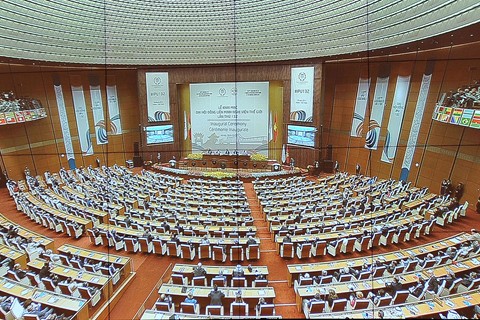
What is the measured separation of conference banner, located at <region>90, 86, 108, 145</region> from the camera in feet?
85.8

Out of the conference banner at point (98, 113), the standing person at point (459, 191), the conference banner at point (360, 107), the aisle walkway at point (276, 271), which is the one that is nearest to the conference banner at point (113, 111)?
the conference banner at point (98, 113)

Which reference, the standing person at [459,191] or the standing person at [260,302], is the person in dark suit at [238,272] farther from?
the standing person at [459,191]

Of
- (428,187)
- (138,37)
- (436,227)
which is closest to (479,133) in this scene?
(428,187)

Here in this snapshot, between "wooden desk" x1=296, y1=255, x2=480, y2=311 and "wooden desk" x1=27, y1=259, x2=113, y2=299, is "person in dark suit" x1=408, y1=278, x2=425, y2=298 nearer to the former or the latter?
"wooden desk" x1=296, y1=255, x2=480, y2=311

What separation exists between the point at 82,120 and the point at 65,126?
1392 mm

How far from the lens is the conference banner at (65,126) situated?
24219mm

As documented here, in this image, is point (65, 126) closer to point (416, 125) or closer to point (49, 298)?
point (49, 298)

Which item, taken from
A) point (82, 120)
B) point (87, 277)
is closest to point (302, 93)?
point (82, 120)

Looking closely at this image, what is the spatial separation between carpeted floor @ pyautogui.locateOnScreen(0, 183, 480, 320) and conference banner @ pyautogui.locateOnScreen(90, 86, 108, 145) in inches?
428

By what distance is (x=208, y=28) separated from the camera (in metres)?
22.5

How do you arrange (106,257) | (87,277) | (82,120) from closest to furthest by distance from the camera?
(87,277) → (106,257) → (82,120)

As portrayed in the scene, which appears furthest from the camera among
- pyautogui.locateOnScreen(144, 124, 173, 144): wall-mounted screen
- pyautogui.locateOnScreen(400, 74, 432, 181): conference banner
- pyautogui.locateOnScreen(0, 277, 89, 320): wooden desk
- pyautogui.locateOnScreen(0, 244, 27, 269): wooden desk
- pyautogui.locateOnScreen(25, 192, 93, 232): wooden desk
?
pyautogui.locateOnScreen(144, 124, 173, 144): wall-mounted screen

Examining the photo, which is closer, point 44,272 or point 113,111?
point 44,272

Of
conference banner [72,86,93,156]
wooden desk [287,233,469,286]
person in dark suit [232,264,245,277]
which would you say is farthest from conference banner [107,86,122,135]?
wooden desk [287,233,469,286]
